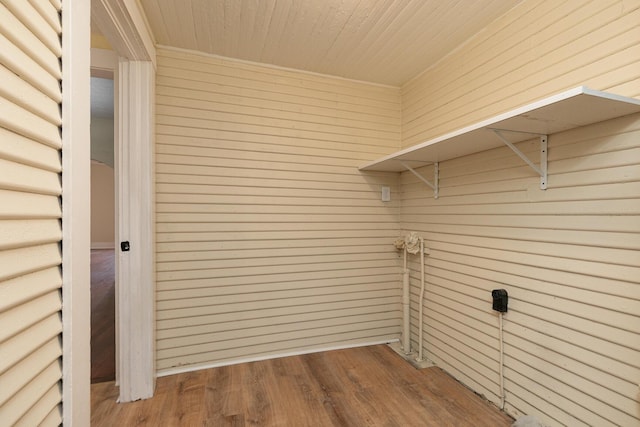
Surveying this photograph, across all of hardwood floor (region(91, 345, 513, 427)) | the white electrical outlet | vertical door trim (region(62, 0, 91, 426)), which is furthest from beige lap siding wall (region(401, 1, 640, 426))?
vertical door trim (region(62, 0, 91, 426))

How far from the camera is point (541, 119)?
139 cm

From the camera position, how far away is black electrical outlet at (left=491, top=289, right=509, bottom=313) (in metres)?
1.83

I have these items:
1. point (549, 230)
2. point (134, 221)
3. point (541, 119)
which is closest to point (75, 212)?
point (134, 221)

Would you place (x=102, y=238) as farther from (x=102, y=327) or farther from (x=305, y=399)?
(x=305, y=399)

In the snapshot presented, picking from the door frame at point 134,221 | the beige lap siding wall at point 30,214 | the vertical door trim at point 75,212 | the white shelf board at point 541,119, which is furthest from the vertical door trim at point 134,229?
the white shelf board at point 541,119

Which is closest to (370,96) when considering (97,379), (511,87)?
(511,87)

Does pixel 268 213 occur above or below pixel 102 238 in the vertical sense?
above

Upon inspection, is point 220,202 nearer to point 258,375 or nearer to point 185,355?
point 185,355

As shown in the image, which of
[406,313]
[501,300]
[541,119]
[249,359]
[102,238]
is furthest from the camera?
[102,238]

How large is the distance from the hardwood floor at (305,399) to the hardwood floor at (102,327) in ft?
0.89

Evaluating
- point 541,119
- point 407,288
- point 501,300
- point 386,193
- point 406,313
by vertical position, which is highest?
point 541,119

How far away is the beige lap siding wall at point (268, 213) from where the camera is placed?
91.1 inches

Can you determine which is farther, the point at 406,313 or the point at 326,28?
the point at 406,313

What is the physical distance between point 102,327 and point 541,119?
4432 mm
